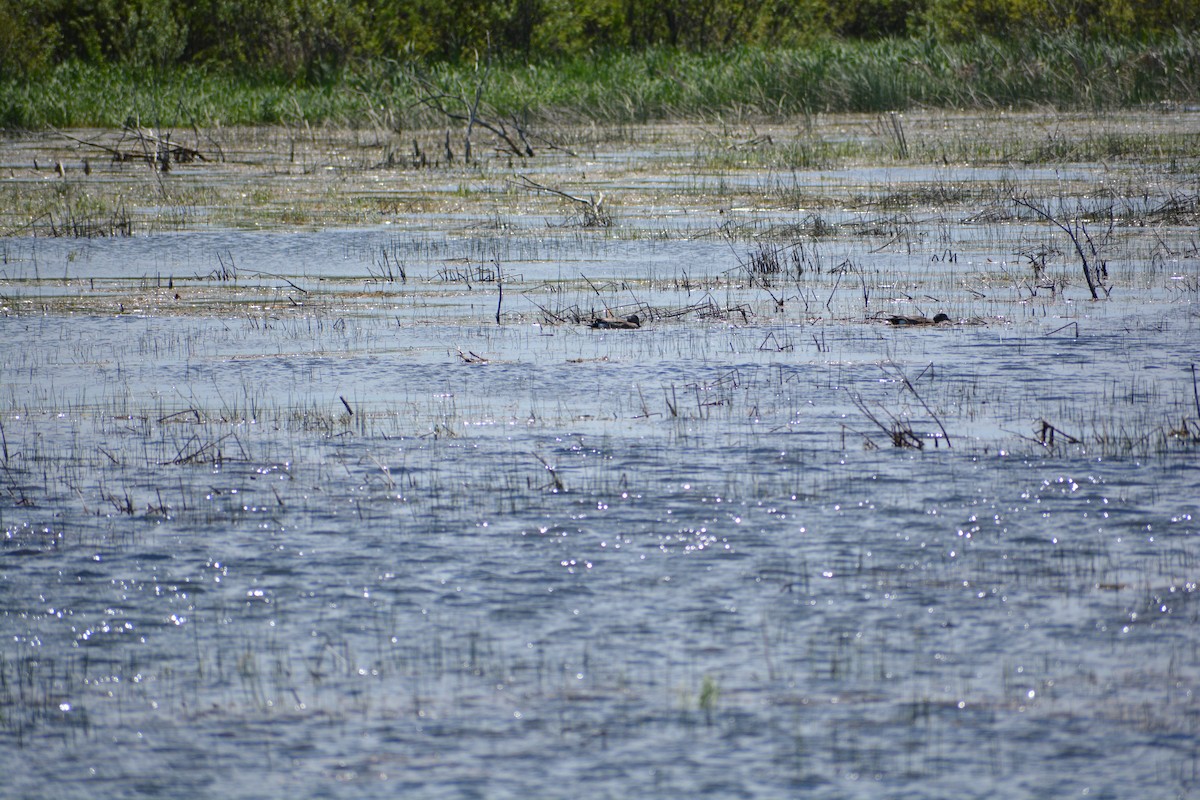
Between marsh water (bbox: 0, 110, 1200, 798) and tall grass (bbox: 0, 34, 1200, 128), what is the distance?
17.1 metres

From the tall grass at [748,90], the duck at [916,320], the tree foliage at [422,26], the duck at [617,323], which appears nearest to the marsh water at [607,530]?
the duck at [916,320]

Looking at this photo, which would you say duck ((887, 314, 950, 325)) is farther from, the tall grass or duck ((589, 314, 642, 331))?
the tall grass

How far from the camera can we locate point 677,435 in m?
7.75

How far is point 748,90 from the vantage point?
31.0 metres

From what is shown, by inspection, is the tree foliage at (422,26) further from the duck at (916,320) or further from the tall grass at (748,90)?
the duck at (916,320)

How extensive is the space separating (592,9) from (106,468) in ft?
150

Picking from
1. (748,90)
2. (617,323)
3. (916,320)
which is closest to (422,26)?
(748,90)

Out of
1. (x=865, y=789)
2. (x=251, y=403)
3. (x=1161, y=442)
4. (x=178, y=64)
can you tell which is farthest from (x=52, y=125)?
(x=865, y=789)

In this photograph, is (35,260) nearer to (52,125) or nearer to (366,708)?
(366,708)

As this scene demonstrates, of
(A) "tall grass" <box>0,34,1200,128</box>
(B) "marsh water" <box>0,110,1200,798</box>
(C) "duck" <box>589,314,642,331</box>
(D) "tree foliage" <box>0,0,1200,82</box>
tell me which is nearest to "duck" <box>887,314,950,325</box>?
(B) "marsh water" <box>0,110,1200,798</box>

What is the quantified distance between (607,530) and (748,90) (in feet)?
83.8

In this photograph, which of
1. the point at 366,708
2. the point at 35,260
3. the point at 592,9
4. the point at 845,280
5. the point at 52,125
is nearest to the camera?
the point at 366,708

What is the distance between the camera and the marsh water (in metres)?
4.46

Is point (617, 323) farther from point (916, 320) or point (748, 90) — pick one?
point (748, 90)
